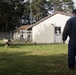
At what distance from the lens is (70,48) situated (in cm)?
852

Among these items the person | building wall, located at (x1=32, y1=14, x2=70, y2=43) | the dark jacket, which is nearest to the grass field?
the person

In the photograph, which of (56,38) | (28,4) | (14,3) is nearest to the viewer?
(56,38)

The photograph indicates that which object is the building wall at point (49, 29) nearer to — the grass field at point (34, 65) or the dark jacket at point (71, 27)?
the grass field at point (34, 65)

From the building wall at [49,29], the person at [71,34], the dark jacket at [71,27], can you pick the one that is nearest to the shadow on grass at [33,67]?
the person at [71,34]

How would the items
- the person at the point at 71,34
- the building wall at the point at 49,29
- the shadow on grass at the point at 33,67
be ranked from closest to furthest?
the shadow on grass at the point at 33,67 → the person at the point at 71,34 → the building wall at the point at 49,29

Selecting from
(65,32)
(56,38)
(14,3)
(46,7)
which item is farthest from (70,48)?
(46,7)

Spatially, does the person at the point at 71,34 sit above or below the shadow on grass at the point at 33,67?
above

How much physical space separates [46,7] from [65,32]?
67.5 metres

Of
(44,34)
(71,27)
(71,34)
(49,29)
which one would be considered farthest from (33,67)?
(44,34)

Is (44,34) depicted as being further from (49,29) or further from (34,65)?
(34,65)

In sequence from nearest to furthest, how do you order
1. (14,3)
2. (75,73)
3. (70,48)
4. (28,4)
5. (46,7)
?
(75,73) → (70,48) → (14,3) → (28,4) → (46,7)

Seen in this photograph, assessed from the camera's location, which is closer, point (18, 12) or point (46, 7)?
point (18, 12)

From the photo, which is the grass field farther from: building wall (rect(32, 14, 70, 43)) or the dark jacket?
building wall (rect(32, 14, 70, 43))

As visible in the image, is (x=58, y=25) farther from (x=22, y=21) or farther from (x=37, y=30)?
(x=22, y=21)
